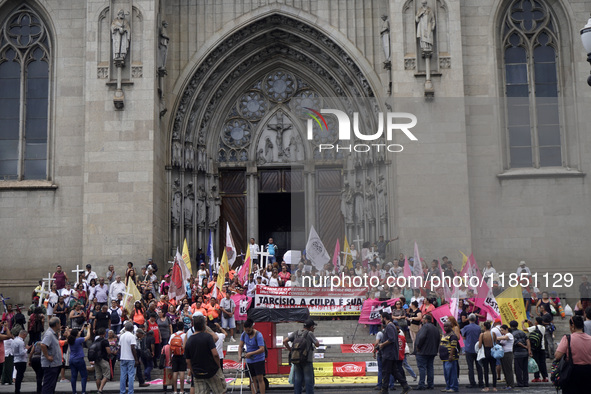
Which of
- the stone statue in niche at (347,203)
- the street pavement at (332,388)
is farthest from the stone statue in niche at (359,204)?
the street pavement at (332,388)

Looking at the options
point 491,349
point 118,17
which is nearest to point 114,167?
point 118,17

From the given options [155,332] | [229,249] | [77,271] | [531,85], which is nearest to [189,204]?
[229,249]

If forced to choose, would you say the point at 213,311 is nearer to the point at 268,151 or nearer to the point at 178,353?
the point at 178,353

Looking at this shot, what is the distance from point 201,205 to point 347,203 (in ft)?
18.5

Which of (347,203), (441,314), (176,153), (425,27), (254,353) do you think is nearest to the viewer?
(254,353)

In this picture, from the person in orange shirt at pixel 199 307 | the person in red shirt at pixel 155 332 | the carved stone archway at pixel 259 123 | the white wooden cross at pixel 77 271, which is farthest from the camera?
the carved stone archway at pixel 259 123

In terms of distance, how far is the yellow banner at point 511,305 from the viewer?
2073 cm

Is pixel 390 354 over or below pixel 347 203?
below

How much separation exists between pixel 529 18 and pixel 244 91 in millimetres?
11307

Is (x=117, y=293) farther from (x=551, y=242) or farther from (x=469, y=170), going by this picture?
(x=551, y=242)

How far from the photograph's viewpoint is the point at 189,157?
3159 cm

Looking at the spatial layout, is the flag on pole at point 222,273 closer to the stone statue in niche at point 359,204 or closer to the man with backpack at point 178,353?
the stone statue in niche at point 359,204

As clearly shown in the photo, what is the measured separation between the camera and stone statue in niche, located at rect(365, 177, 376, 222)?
102ft

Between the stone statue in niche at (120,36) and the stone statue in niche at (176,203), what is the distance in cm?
511
